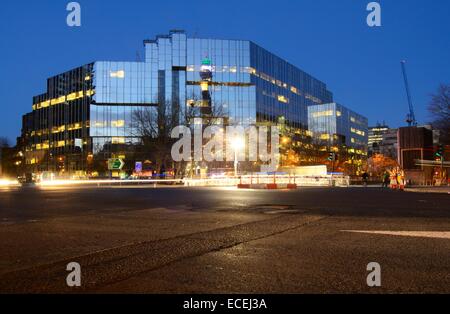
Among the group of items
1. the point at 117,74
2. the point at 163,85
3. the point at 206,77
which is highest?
the point at 117,74

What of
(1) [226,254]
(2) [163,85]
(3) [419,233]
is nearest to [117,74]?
(2) [163,85]

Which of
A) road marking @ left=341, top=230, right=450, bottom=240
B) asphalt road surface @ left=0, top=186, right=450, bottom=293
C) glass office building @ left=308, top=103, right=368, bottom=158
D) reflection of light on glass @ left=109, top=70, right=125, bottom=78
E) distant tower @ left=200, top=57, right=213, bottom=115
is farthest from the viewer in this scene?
glass office building @ left=308, top=103, right=368, bottom=158

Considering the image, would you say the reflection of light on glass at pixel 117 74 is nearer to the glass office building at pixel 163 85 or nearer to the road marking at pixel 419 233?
the glass office building at pixel 163 85

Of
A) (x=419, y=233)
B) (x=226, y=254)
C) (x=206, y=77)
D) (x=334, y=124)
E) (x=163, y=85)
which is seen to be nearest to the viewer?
(x=226, y=254)

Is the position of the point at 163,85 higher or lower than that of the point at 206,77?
lower

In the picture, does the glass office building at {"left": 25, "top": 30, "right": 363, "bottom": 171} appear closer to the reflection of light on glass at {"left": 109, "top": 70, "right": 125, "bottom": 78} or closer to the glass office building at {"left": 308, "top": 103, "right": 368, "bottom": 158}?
the reflection of light on glass at {"left": 109, "top": 70, "right": 125, "bottom": 78}

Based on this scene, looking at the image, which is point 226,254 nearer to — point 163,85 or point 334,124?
point 163,85

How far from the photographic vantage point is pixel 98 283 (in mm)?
5672

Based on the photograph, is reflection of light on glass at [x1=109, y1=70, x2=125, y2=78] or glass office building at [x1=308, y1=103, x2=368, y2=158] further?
glass office building at [x1=308, y1=103, x2=368, y2=158]

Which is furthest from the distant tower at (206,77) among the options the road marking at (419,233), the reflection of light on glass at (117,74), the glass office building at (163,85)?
the road marking at (419,233)

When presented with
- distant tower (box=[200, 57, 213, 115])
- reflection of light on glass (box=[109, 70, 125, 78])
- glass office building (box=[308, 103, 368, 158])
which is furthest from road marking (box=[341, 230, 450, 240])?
glass office building (box=[308, 103, 368, 158])
